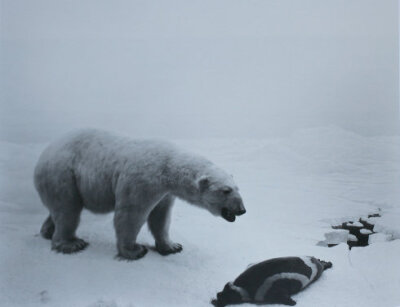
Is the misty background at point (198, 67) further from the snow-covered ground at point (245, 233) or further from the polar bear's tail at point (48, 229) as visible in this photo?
the polar bear's tail at point (48, 229)

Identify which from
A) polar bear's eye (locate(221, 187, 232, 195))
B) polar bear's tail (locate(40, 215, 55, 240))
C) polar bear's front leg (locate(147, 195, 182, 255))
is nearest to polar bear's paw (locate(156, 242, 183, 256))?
polar bear's front leg (locate(147, 195, 182, 255))

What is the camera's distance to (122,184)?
291cm

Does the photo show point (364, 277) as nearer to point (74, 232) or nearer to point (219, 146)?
point (219, 146)

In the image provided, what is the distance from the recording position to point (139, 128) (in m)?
3.31

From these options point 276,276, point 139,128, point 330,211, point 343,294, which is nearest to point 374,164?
point 330,211

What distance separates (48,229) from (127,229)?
0.56 metres

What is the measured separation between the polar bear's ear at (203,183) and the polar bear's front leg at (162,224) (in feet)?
1.03

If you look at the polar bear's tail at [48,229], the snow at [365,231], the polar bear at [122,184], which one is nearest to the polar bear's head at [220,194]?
the polar bear at [122,184]

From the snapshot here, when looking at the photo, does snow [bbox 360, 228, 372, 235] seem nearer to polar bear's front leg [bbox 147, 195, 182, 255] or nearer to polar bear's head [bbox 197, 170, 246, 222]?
polar bear's head [bbox 197, 170, 246, 222]

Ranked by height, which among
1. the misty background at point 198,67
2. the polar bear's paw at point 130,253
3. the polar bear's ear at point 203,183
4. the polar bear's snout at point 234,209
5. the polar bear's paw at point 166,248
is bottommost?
the polar bear's paw at point 166,248

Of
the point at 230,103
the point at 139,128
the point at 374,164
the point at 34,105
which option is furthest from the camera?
the point at 374,164

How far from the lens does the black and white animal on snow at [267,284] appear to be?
2951 millimetres

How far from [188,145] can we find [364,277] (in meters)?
1.63

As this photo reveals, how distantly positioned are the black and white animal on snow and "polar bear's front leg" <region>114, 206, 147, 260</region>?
2.03ft
